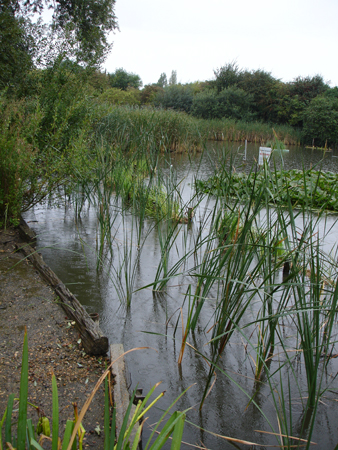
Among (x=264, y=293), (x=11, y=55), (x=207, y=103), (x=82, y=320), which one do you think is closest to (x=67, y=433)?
(x=264, y=293)

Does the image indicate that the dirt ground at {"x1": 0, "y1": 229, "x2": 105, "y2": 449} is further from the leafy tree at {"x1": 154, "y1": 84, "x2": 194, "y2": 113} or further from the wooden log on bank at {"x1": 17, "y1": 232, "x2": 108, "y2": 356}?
the leafy tree at {"x1": 154, "y1": 84, "x2": 194, "y2": 113}

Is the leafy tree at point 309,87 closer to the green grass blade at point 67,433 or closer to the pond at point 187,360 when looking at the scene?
the pond at point 187,360

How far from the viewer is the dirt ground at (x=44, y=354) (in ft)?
4.51

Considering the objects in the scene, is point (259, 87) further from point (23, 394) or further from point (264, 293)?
point (23, 394)

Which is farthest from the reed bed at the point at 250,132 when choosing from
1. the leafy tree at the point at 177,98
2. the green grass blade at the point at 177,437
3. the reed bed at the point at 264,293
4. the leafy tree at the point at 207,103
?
the green grass blade at the point at 177,437

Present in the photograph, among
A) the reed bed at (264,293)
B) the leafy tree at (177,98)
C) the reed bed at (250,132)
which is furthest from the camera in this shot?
the leafy tree at (177,98)

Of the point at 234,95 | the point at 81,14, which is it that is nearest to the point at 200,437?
the point at 81,14

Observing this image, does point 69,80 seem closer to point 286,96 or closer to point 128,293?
point 128,293

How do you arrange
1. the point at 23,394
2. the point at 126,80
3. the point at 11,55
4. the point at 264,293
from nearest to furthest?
the point at 23,394 < the point at 264,293 < the point at 11,55 < the point at 126,80

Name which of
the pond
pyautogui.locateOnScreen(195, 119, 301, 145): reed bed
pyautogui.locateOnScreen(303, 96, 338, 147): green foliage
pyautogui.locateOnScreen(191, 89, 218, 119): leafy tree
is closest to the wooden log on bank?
the pond

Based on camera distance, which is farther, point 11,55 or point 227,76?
point 227,76

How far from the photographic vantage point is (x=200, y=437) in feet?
4.72

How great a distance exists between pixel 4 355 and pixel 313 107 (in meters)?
22.8

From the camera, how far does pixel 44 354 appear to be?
5.49 feet
